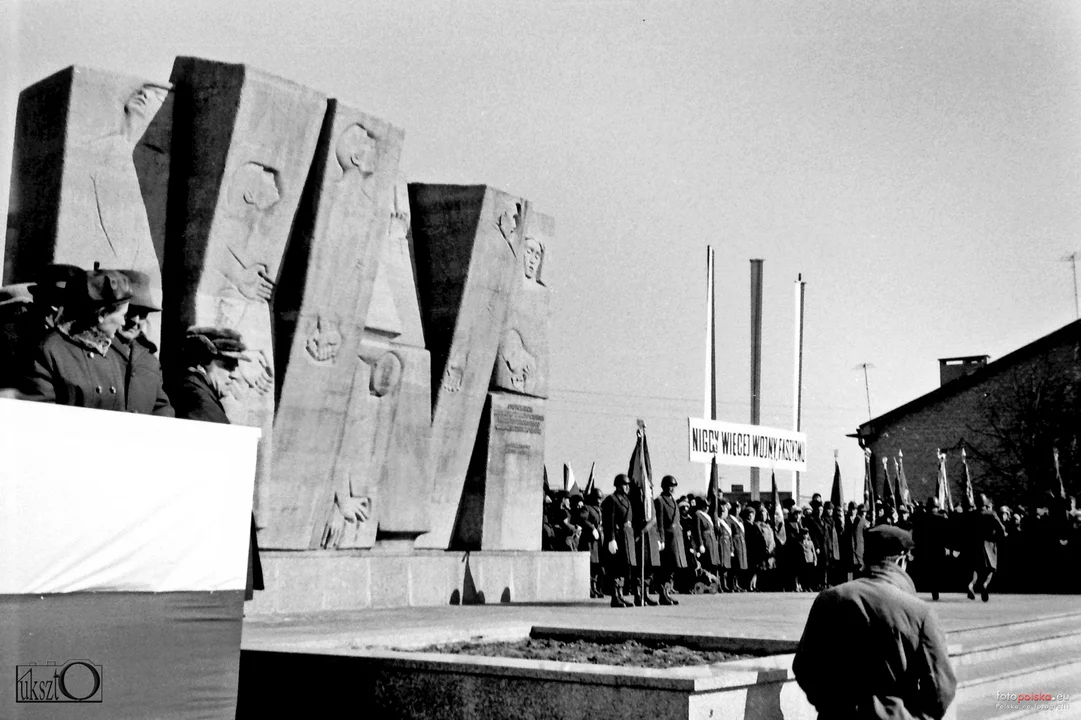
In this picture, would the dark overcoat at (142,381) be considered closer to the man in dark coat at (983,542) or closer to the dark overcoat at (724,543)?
the man in dark coat at (983,542)

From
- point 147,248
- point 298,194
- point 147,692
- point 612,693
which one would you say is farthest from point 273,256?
point 147,692

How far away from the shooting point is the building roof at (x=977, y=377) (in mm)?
44094

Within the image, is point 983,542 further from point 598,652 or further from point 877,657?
point 877,657

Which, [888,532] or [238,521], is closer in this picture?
[238,521]

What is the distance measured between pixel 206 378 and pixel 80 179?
5294mm

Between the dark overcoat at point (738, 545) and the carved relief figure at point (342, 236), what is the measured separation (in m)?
11.2

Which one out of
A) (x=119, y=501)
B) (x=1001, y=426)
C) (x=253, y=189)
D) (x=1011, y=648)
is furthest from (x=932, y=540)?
(x=1001, y=426)

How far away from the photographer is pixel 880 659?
543 centimetres

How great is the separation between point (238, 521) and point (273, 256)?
7.51 meters

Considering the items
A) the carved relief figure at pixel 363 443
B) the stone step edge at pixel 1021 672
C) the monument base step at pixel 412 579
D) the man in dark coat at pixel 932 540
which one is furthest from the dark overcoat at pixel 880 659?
the man in dark coat at pixel 932 540

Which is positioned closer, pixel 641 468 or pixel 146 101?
pixel 146 101

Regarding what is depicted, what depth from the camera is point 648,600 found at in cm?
1670

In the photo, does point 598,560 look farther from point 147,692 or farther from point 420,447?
point 147,692

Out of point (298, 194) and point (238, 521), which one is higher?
point (298, 194)
